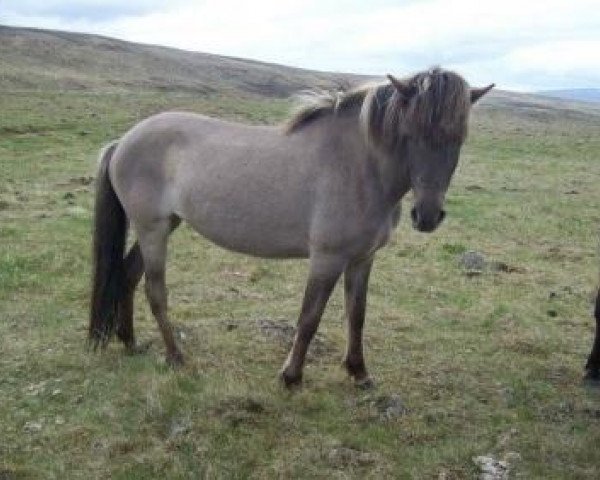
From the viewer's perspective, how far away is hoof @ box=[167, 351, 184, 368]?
6.48m

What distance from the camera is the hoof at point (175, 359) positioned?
21.3 feet

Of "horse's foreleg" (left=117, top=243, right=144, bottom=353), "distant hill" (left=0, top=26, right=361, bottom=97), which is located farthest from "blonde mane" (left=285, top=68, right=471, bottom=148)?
"distant hill" (left=0, top=26, right=361, bottom=97)

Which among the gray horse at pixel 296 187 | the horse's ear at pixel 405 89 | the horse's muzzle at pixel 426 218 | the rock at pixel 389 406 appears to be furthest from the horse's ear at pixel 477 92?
the rock at pixel 389 406

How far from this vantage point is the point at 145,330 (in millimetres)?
7504

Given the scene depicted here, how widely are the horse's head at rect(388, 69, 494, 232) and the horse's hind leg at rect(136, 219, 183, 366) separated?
2.40 m

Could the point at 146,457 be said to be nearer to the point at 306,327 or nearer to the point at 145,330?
the point at 306,327

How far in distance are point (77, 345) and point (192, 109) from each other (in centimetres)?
3072

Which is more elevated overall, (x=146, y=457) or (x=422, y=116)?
(x=422, y=116)

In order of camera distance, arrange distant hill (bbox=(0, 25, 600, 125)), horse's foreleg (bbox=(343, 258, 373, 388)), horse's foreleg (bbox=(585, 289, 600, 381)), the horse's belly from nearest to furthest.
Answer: the horse's belly → horse's foreleg (bbox=(343, 258, 373, 388)) → horse's foreleg (bbox=(585, 289, 600, 381)) → distant hill (bbox=(0, 25, 600, 125))

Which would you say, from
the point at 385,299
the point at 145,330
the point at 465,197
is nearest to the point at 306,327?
the point at 145,330

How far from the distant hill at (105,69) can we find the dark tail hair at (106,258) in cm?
3756

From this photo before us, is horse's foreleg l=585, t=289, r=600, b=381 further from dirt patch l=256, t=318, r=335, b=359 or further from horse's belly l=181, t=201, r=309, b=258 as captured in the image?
horse's belly l=181, t=201, r=309, b=258

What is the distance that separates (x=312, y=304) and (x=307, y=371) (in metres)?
0.93

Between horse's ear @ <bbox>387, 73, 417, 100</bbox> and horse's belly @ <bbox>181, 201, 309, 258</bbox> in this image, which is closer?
horse's ear @ <bbox>387, 73, 417, 100</bbox>
